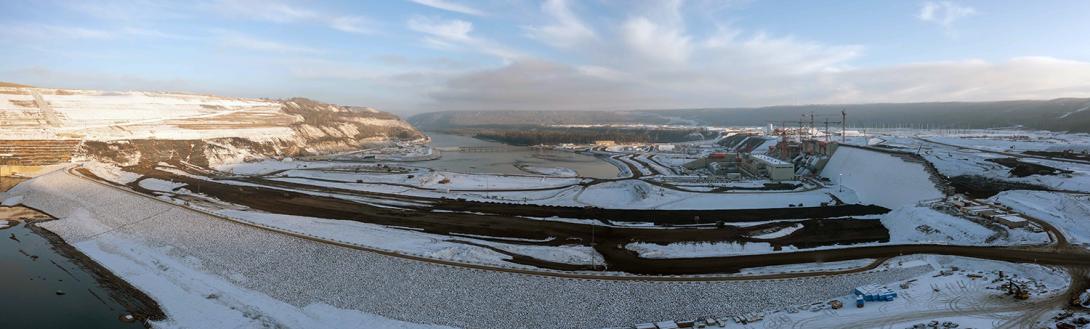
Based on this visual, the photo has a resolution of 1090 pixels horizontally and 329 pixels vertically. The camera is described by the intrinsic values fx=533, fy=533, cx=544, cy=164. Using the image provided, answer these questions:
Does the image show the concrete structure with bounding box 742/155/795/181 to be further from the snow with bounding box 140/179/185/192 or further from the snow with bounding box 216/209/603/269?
the snow with bounding box 140/179/185/192

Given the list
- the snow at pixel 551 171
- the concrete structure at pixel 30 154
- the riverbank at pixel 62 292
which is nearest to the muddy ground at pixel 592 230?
the riverbank at pixel 62 292

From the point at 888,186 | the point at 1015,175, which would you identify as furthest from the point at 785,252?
the point at 1015,175

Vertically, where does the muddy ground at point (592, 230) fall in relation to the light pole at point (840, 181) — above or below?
below

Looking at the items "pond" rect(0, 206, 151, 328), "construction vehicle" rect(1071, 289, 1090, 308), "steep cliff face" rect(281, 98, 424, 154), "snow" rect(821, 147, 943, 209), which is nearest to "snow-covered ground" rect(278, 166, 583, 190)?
"snow" rect(821, 147, 943, 209)

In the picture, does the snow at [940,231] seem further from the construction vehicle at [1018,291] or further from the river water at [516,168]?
the river water at [516,168]

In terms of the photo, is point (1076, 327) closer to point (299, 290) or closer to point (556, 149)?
point (299, 290)
